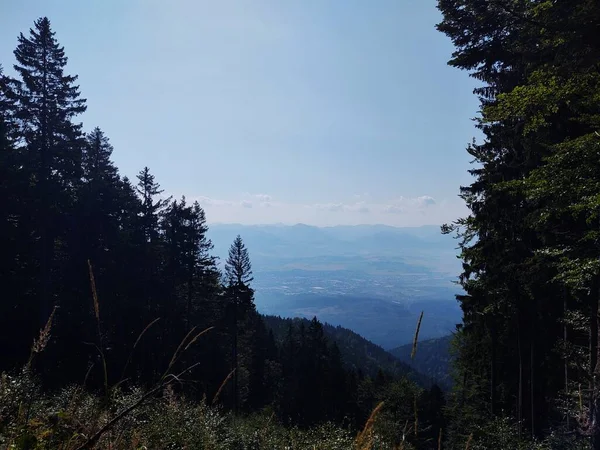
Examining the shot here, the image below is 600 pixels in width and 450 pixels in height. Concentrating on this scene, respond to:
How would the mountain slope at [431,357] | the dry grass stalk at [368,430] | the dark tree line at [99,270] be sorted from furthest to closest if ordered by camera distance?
the mountain slope at [431,357], the dark tree line at [99,270], the dry grass stalk at [368,430]

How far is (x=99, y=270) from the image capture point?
2111cm

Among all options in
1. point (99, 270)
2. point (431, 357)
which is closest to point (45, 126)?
point (99, 270)

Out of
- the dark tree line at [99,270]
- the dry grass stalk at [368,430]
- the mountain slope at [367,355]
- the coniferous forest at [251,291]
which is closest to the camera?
the dry grass stalk at [368,430]

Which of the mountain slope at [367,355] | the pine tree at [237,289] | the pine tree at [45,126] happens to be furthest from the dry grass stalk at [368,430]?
the mountain slope at [367,355]

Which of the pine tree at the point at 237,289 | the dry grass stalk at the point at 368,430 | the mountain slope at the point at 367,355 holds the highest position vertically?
the dry grass stalk at the point at 368,430

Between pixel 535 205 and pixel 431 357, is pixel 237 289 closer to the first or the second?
pixel 535 205

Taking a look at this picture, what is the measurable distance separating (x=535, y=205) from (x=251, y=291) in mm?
21129

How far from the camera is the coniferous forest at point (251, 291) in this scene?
5086 millimetres

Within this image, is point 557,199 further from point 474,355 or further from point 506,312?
point 474,355

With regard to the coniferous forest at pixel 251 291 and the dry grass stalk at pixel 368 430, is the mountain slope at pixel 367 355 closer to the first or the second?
the coniferous forest at pixel 251 291

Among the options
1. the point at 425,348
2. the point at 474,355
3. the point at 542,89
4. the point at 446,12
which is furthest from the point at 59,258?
the point at 425,348

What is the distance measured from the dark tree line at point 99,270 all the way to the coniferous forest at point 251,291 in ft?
A: 0.32

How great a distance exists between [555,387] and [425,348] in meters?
191

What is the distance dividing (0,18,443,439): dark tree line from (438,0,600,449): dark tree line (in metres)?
7.04
